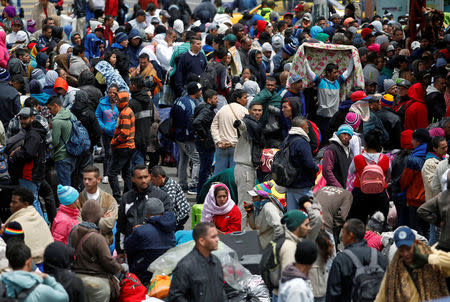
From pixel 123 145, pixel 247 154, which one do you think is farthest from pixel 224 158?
pixel 123 145

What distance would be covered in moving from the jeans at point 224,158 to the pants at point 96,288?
15.2 ft

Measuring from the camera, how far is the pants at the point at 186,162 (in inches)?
549

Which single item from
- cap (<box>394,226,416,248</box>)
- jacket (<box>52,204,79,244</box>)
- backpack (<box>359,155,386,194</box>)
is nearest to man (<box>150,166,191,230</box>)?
jacket (<box>52,204,79,244</box>)

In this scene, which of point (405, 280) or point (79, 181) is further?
point (79, 181)

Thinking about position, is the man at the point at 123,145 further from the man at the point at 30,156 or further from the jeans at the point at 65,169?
the man at the point at 30,156

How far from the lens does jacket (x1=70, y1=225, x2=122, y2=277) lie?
8.31m

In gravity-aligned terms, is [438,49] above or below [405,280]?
below

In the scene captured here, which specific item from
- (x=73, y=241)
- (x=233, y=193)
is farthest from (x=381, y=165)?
(x=73, y=241)

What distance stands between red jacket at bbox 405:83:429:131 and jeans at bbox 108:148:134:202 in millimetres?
4366

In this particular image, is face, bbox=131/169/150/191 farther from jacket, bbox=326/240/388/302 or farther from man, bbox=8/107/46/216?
jacket, bbox=326/240/388/302

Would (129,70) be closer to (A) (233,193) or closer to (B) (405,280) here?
(A) (233,193)

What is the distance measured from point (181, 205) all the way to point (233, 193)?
1.98 metres

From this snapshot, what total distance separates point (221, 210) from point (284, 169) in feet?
2.96

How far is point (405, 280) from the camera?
7.31 metres
